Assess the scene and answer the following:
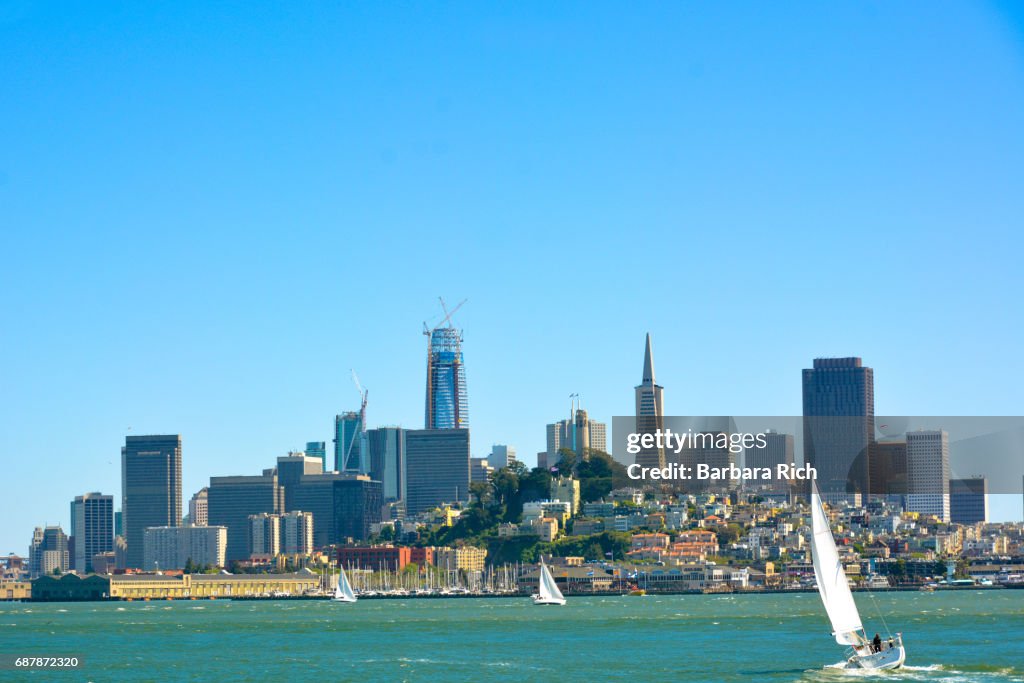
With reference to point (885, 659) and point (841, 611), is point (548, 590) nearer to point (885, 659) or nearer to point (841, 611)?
point (841, 611)

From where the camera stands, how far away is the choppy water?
235 ft

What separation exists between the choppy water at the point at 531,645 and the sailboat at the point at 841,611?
0.74 m

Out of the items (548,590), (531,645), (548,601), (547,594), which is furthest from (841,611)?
(548,590)

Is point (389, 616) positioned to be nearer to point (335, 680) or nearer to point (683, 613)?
point (683, 613)

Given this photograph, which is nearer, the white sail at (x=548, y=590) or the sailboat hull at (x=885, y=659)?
the sailboat hull at (x=885, y=659)

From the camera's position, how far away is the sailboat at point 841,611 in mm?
64562

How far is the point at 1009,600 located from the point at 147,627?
3017 inches

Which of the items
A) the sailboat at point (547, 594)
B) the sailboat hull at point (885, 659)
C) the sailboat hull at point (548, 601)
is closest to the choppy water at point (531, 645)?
the sailboat hull at point (885, 659)

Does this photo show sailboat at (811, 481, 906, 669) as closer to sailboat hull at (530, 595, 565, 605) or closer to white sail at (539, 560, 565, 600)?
sailboat hull at (530, 595, 565, 605)

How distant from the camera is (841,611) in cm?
6556

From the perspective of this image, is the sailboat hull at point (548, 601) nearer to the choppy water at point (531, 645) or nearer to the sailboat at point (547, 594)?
the sailboat at point (547, 594)

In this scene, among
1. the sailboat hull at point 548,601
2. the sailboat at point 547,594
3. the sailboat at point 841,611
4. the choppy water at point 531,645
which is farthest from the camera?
the sailboat at point 547,594

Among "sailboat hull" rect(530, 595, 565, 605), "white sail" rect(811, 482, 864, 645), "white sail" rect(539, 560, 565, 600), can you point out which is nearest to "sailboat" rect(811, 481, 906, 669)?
"white sail" rect(811, 482, 864, 645)

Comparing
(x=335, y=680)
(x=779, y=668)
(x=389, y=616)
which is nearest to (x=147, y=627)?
(x=389, y=616)
